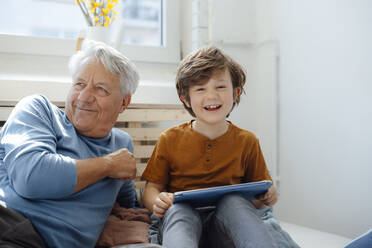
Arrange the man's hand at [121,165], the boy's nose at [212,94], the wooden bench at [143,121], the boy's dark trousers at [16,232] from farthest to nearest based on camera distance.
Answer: the wooden bench at [143,121] → the boy's nose at [212,94] → the man's hand at [121,165] → the boy's dark trousers at [16,232]

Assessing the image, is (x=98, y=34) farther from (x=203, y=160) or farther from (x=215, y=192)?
(x=215, y=192)

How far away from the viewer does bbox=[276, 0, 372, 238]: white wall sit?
5.60 ft

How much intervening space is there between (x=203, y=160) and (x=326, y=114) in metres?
0.82

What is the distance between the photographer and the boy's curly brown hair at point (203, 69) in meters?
1.36

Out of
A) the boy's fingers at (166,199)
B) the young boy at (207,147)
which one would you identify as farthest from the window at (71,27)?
the boy's fingers at (166,199)

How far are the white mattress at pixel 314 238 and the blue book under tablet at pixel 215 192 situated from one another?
550mm

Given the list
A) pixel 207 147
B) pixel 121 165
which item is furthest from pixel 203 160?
pixel 121 165

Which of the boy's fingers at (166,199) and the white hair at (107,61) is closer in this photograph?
the boy's fingers at (166,199)

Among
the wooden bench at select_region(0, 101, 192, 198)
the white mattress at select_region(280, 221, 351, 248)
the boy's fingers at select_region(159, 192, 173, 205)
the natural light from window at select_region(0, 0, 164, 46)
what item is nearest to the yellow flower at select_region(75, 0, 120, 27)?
the natural light from window at select_region(0, 0, 164, 46)

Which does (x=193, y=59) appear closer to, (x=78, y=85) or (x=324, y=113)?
(x=78, y=85)

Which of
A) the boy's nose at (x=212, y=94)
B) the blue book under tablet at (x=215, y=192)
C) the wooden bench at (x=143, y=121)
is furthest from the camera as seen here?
the wooden bench at (x=143, y=121)

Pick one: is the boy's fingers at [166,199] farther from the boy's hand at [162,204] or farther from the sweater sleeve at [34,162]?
the sweater sleeve at [34,162]

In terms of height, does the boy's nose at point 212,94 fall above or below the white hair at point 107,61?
below

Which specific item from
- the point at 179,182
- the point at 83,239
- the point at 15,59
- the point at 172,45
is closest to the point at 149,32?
the point at 172,45
